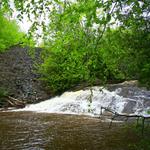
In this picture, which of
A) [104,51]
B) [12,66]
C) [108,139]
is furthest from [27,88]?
[104,51]

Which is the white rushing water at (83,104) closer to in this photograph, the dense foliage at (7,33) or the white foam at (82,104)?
the white foam at (82,104)

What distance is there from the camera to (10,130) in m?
13.3

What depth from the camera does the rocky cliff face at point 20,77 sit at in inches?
1006

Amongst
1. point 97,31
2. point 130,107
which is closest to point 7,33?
point 130,107

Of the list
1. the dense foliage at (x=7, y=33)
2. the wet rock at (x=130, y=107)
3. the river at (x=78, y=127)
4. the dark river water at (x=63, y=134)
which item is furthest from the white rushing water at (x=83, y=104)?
the dense foliage at (x=7, y=33)

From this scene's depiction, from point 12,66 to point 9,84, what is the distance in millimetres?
4457

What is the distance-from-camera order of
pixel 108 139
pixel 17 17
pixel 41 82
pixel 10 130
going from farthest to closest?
pixel 41 82 → pixel 10 130 → pixel 108 139 → pixel 17 17

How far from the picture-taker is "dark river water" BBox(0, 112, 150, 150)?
418 inches

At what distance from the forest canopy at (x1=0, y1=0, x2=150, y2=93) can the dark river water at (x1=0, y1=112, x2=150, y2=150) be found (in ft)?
6.94

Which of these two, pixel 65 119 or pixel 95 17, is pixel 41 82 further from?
pixel 95 17

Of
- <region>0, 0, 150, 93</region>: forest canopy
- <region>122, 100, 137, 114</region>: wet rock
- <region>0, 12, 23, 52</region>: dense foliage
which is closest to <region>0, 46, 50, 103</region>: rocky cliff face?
<region>0, 12, 23, 52</region>: dense foliage

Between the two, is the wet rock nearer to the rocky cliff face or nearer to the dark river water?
the dark river water

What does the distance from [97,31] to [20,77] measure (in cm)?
2255

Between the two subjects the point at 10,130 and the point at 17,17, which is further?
the point at 10,130
